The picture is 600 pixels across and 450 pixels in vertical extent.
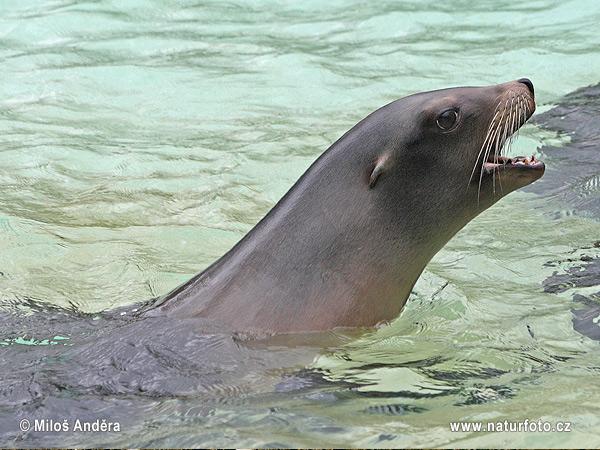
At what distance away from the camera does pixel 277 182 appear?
5.85 metres

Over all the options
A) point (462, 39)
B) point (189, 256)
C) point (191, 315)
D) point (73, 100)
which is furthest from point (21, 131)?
→ point (462, 39)

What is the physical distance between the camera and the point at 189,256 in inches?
182

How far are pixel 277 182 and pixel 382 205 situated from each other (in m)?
2.47

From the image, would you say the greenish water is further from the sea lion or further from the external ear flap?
the external ear flap

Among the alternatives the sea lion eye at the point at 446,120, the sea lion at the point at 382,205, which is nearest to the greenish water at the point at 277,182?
the sea lion at the point at 382,205

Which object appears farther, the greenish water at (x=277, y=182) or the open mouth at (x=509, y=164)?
the open mouth at (x=509, y=164)

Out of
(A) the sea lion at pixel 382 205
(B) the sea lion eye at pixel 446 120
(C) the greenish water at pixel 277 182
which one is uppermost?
(B) the sea lion eye at pixel 446 120

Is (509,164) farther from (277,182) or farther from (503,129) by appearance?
(277,182)

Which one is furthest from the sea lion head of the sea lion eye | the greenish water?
the greenish water

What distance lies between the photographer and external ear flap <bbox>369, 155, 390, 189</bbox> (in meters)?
3.37

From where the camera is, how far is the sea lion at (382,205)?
3.35 metres

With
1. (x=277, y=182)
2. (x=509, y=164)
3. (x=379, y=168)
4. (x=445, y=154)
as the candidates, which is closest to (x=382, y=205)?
(x=379, y=168)

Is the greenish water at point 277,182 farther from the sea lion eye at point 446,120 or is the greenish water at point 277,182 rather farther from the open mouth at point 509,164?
the sea lion eye at point 446,120

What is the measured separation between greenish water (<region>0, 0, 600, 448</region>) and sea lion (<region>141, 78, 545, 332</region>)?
0.24 metres
